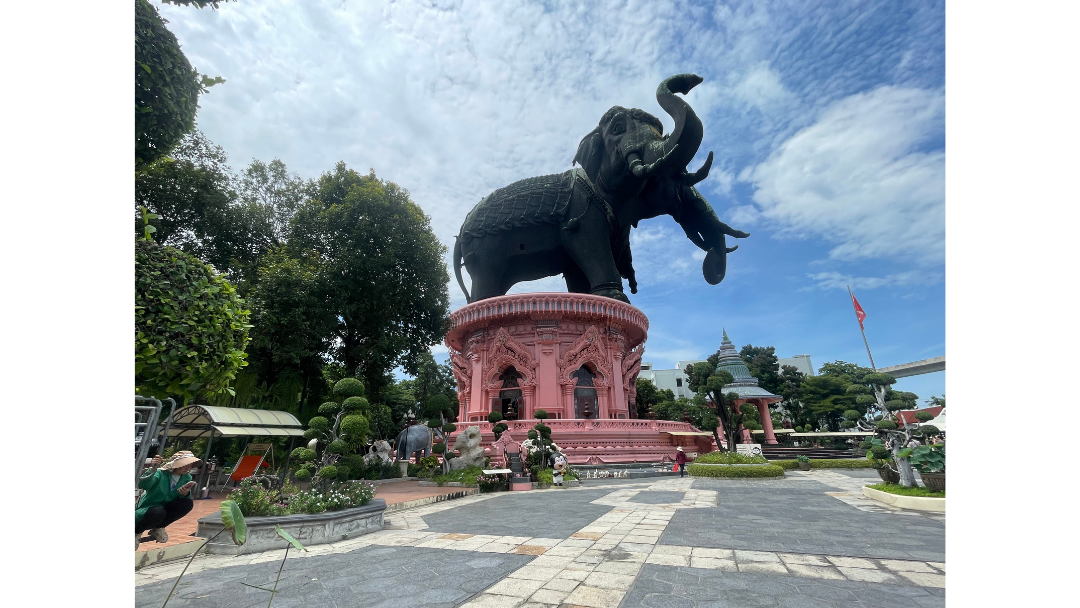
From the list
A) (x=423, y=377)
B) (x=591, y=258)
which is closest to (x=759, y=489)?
(x=591, y=258)

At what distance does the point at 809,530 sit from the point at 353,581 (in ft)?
21.5

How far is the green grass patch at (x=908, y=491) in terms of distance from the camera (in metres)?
9.23

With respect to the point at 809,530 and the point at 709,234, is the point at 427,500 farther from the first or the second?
the point at 709,234

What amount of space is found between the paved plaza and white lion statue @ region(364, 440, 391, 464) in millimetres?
9008

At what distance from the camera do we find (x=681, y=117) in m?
21.4

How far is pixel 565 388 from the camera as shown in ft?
78.9

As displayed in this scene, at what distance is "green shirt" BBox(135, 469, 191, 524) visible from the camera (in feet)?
15.4

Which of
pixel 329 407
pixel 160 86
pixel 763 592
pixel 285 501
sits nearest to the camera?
pixel 763 592

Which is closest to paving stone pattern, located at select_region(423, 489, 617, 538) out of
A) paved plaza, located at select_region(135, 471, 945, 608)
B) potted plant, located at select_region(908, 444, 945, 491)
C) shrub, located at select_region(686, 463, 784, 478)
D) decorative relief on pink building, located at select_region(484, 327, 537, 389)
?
paved plaza, located at select_region(135, 471, 945, 608)

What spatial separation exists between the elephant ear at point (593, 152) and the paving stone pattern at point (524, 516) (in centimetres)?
1953

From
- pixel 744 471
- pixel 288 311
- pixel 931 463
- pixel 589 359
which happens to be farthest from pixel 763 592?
pixel 589 359

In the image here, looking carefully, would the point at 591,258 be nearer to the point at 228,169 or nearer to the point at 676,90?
the point at 676,90

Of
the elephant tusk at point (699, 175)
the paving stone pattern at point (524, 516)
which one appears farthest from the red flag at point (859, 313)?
the paving stone pattern at point (524, 516)

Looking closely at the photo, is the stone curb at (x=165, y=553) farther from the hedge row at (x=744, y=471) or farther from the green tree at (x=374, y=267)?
the hedge row at (x=744, y=471)
